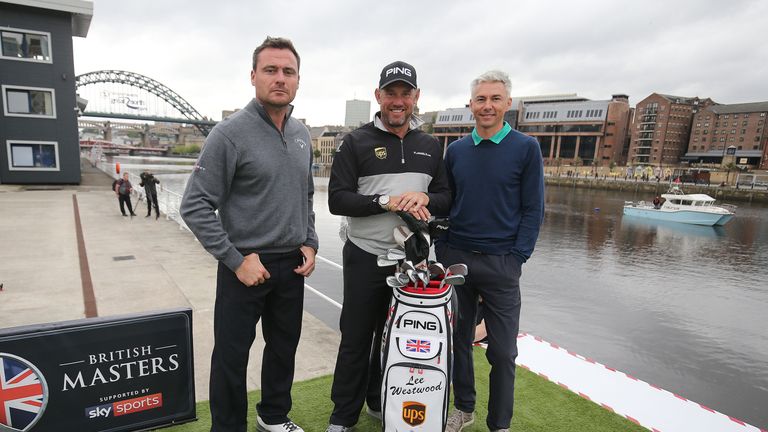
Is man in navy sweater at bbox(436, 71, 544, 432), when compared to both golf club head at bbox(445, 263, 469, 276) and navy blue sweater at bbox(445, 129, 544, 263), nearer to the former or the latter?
navy blue sweater at bbox(445, 129, 544, 263)

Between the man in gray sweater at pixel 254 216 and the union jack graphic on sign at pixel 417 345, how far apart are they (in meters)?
0.72

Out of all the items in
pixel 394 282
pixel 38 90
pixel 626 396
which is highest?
pixel 38 90

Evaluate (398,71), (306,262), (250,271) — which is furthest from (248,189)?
(398,71)

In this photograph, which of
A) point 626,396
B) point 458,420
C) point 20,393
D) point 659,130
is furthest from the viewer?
point 659,130

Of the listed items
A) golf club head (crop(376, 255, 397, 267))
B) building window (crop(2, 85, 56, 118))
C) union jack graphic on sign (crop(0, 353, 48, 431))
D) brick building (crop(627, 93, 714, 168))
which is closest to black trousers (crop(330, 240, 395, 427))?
golf club head (crop(376, 255, 397, 267))

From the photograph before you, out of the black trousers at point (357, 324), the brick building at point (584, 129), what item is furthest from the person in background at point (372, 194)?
the brick building at point (584, 129)

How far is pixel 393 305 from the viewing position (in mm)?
2270

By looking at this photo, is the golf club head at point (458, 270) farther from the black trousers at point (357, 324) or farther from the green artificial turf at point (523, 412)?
the green artificial turf at point (523, 412)

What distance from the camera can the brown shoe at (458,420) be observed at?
2710mm

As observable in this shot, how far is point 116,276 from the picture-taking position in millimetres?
6547

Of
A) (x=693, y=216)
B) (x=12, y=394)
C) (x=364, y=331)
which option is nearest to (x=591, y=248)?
(x=693, y=216)

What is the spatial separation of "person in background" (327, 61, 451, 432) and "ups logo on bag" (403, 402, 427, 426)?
490 millimetres

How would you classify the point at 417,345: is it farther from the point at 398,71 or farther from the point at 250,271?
the point at 398,71

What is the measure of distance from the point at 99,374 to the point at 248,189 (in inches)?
51.3
